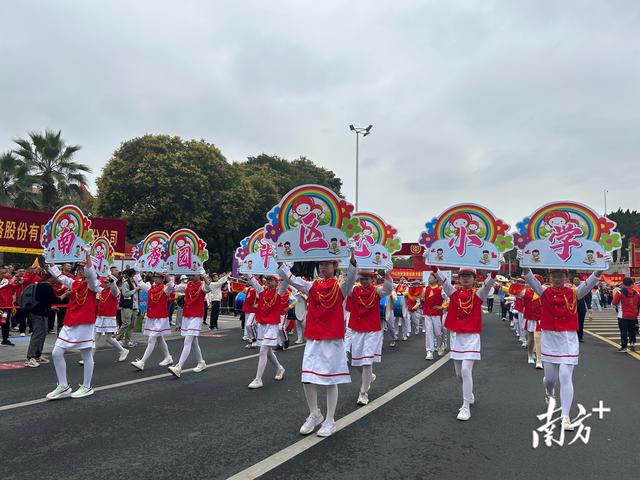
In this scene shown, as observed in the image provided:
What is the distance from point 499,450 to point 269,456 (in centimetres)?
229

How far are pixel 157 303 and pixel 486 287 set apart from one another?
243 inches

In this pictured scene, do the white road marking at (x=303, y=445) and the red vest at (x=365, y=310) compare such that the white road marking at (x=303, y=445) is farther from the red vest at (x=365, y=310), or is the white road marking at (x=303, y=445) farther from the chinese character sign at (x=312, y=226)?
the chinese character sign at (x=312, y=226)

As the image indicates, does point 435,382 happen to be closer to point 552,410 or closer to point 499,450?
point 552,410

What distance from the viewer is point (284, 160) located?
47.3 meters

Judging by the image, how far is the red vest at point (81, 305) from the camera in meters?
7.09

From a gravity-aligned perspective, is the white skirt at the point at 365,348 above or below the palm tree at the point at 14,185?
below

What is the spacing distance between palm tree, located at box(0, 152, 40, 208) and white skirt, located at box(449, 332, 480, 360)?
23.1 metres

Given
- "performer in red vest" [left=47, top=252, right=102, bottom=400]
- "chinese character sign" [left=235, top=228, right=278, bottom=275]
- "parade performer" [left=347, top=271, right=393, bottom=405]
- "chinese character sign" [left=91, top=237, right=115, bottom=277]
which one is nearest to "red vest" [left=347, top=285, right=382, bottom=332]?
"parade performer" [left=347, top=271, right=393, bottom=405]

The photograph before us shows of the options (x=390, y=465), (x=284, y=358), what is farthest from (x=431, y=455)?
(x=284, y=358)

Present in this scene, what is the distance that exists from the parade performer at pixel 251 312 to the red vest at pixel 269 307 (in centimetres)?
121

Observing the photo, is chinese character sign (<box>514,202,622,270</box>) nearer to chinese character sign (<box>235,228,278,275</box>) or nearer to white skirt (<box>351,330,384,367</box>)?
white skirt (<box>351,330,384,367</box>)

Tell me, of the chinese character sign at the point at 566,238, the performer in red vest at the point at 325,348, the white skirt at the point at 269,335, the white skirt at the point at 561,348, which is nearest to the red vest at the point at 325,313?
the performer in red vest at the point at 325,348

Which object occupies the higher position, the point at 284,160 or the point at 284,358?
the point at 284,160

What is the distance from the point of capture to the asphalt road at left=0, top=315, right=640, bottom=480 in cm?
430
